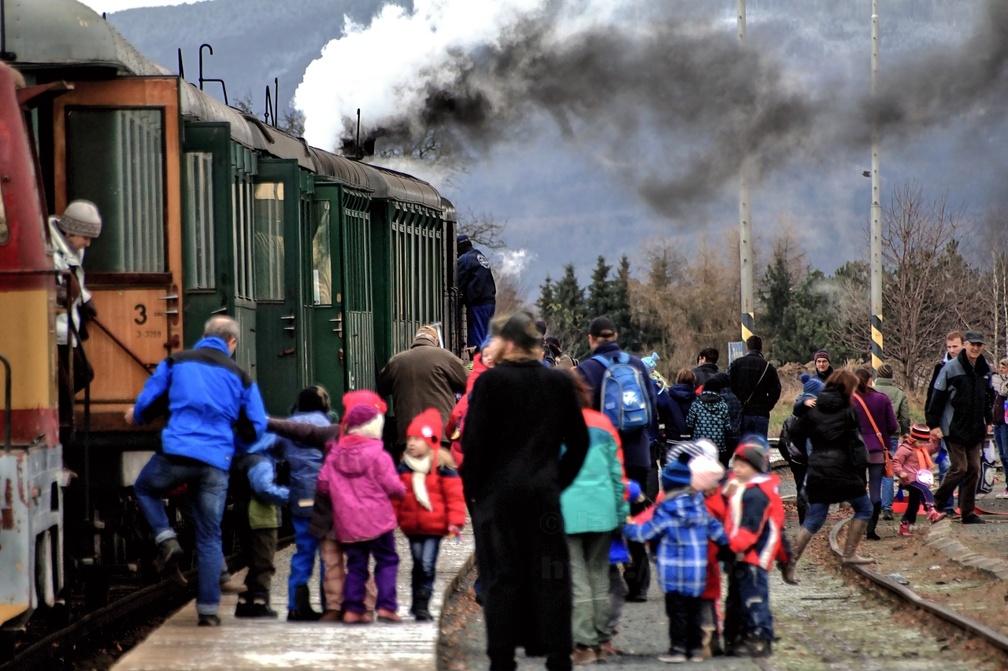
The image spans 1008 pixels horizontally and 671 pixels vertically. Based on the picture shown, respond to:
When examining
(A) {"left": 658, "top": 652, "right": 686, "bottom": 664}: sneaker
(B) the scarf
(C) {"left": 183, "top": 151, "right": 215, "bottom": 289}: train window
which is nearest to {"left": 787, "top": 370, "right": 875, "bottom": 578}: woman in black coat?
(A) {"left": 658, "top": 652, "right": 686, "bottom": 664}: sneaker

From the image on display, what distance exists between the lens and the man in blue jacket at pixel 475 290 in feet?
64.4

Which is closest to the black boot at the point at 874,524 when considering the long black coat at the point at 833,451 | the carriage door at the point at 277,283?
the long black coat at the point at 833,451

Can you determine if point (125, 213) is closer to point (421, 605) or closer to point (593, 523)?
point (421, 605)

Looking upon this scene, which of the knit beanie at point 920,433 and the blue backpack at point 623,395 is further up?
the blue backpack at point 623,395

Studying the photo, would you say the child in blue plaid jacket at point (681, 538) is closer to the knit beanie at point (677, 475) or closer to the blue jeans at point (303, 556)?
the knit beanie at point (677, 475)

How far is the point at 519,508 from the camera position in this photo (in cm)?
668

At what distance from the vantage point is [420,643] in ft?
27.2

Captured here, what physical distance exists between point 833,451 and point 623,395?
102 inches

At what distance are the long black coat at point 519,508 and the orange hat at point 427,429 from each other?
221cm

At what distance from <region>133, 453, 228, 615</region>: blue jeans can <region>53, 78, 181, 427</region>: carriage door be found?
107 cm

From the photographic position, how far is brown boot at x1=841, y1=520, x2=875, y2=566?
12.3 metres

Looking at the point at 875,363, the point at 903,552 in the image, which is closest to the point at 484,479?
the point at 903,552

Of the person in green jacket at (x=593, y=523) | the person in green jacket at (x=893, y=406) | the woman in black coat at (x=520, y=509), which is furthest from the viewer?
the person in green jacket at (x=893, y=406)

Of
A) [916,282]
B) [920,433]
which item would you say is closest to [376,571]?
[920,433]
